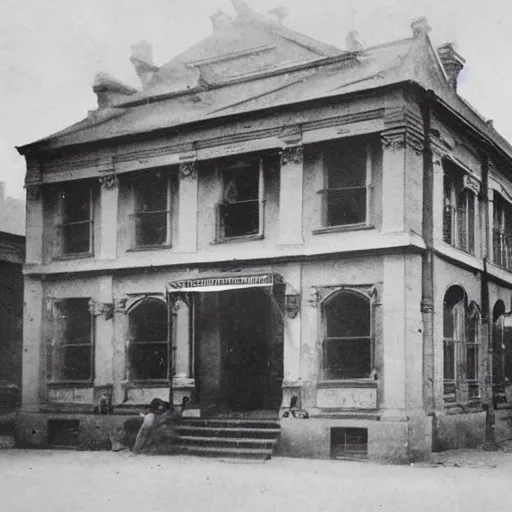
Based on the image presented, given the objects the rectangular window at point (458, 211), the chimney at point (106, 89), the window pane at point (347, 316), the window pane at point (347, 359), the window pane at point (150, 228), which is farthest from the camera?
the chimney at point (106, 89)

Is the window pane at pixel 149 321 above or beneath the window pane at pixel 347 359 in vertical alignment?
above

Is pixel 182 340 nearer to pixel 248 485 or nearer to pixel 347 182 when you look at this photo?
pixel 347 182

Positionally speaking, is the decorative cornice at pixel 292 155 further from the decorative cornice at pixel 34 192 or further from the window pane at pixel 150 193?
the decorative cornice at pixel 34 192

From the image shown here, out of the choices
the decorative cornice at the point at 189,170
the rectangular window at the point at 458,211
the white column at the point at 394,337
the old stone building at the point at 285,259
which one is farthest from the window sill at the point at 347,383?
the decorative cornice at the point at 189,170

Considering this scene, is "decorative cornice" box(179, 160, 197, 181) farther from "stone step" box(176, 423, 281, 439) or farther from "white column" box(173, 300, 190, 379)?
"stone step" box(176, 423, 281, 439)

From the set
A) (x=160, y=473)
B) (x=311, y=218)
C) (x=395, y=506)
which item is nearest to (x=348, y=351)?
(x=311, y=218)

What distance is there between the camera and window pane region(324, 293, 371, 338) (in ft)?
54.1

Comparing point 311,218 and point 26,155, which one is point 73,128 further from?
point 311,218

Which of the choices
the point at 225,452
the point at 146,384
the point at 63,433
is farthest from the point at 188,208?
the point at 63,433

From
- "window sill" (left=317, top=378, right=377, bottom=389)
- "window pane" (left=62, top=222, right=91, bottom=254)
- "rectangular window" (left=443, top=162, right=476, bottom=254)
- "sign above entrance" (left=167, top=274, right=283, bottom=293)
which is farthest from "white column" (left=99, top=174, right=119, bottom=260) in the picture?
"rectangular window" (left=443, top=162, right=476, bottom=254)

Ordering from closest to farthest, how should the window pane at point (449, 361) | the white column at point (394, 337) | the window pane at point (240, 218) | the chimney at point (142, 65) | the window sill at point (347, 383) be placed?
1. the white column at point (394, 337)
2. the window sill at point (347, 383)
3. the window pane at point (449, 361)
4. the window pane at point (240, 218)
5. the chimney at point (142, 65)

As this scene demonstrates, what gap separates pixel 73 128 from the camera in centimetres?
2134

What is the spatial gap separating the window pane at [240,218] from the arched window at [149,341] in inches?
89.6

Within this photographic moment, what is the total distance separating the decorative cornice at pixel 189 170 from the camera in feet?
60.4
